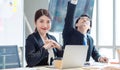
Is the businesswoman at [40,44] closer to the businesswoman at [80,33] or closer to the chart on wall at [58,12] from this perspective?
the businesswoman at [80,33]

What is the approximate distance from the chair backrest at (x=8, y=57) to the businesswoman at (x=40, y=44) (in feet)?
0.78

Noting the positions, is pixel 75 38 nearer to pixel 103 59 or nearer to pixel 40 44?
pixel 103 59

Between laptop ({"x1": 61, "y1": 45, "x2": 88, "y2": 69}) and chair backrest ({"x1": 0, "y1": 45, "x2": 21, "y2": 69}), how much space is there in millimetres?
728

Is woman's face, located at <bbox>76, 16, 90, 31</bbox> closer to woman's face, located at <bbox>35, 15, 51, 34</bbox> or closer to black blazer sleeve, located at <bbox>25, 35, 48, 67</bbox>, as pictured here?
woman's face, located at <bbox>35, 15, 51, 34</bbox>

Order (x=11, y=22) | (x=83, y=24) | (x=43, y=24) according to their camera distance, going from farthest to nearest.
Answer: (x=11, y=22), (x=83, y=24), (x=43, y=24)

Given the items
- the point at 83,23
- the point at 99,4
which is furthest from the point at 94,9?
the point at 83,23

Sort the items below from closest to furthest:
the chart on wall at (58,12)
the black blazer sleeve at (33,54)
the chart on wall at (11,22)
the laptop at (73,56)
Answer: the laptop at (73,56)
the black blazer sleeve at (33,54)
the chart on wall at (11,22)
the chart on wall at (58,12)

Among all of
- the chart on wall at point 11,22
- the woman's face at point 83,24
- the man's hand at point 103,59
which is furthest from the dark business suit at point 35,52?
the chart on wall at point 11,22

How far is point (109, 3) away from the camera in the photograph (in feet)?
16.8

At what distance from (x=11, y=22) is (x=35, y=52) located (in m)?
1.53

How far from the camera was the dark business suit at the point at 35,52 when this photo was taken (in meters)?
2.31

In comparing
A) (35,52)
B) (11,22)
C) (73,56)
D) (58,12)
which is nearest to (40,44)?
(35,52)

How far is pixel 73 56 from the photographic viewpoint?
6.63ft

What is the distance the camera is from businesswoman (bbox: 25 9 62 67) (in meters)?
2.31
